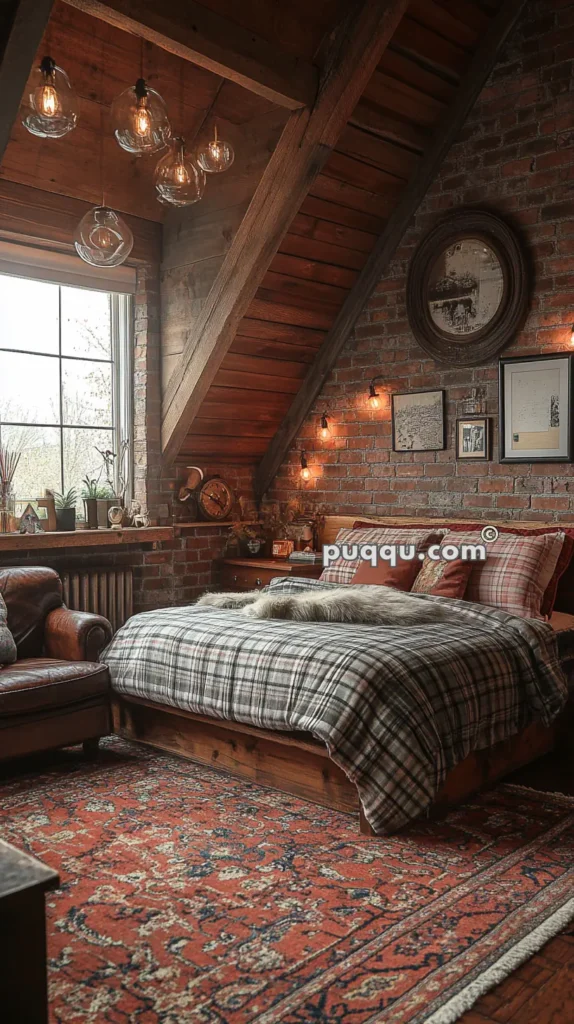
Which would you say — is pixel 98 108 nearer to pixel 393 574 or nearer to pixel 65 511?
pixel 65 511

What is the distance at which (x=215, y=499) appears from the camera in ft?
18.5

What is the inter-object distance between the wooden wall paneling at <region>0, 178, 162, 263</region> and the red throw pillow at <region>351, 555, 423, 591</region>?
2.43 metres

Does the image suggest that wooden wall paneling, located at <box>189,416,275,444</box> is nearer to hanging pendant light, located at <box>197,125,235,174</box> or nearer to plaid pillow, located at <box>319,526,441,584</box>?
plaid pillow, located at <box>319,526,441,584</box>

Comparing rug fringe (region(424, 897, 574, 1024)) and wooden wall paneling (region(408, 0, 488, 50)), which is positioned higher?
wooden wall paneling (region(408, 0, 488, 50))

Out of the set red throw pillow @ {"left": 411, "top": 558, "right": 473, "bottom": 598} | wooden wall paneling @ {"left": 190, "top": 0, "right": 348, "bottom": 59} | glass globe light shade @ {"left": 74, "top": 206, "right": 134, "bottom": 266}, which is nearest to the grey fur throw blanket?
red throw pillow @ {"left": 411, "top": 558, "right": 473, "bottom": 598}

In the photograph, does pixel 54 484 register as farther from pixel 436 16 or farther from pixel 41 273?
pixel 436 16

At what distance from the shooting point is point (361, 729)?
2932 millimetres

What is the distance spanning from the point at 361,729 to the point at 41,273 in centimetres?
316

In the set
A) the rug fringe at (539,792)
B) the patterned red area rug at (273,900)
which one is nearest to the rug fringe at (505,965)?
the patterned red area rug at (273,900)

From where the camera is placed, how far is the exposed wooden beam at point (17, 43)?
109 inches

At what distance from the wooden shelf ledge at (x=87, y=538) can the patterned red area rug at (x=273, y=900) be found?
A: 142 centimetres

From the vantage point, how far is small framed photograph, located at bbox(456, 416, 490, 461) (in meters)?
4.77

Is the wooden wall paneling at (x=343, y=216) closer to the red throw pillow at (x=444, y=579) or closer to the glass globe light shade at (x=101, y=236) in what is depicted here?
the glass globe light shade at (x=101, y=236)

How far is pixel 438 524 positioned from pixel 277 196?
192 centimetres
